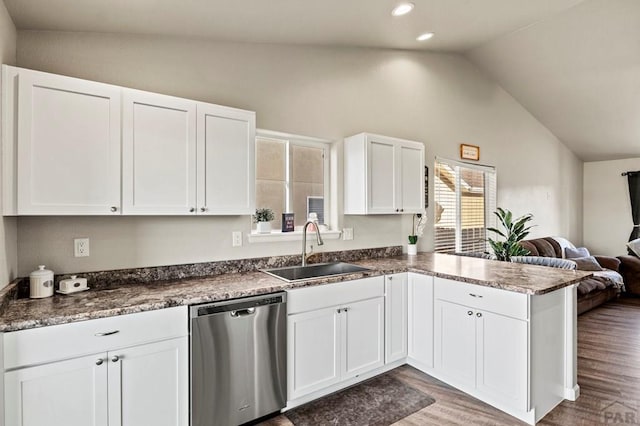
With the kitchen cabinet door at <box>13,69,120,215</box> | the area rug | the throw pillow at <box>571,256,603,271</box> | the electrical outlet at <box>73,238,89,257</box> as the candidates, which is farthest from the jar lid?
the throw pillow at <box>571,256,603,271</box>

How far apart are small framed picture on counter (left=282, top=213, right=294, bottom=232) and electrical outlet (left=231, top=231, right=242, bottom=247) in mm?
425

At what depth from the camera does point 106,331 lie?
5.27ft

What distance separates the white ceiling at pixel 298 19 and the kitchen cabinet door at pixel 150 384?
6.18ft

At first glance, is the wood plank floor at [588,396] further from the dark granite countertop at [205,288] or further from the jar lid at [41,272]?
the jar lid at [41,272]

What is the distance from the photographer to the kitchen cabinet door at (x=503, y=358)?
2.13 metres

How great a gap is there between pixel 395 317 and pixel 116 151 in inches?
92.3

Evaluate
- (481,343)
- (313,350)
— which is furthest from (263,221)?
(481,343)

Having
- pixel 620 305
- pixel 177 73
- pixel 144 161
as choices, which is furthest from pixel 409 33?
pixel 620 305

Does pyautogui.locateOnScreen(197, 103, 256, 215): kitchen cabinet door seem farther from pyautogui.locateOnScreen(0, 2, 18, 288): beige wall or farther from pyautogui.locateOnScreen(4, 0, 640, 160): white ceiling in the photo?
pyautogui.locateOnScreen(0, 2, 18, 288): beige wall

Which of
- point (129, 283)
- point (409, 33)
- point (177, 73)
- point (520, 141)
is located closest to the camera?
point (129, 283)

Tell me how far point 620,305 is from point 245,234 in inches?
216

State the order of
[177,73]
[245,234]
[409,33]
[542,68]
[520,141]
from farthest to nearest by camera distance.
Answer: [520,141] < [542,68] < [409,33] < [245,234] < [177,73]

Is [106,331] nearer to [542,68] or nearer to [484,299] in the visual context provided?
[484,299]

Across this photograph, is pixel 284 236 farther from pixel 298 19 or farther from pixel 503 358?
pixel 503 358
